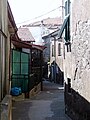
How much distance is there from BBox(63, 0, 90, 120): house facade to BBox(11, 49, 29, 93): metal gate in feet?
20.7

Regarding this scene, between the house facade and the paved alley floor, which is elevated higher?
the house facade

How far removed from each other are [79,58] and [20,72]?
944cm

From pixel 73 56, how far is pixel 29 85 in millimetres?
8040

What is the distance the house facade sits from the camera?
10289 mm

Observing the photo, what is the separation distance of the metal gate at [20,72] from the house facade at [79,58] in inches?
249

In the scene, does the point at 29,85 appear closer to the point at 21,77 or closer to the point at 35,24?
the point at 21,77

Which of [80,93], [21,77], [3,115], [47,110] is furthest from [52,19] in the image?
[3,115]

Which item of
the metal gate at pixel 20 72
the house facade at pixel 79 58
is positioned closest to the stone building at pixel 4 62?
the house facade at pixel 79 58

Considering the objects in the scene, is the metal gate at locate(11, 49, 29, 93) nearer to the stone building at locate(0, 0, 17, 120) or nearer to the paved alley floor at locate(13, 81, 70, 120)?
the paved alley floor at locate(13, 81, 70, 120)

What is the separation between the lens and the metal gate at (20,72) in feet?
66.7

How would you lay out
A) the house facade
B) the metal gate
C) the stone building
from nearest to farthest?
the stone building
the house facade
the metal gate

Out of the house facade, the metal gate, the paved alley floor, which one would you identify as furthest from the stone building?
the metal gate

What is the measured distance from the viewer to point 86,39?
10.4 m

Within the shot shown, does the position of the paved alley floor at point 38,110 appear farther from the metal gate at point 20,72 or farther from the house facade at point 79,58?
the metal gate at point 20,72
